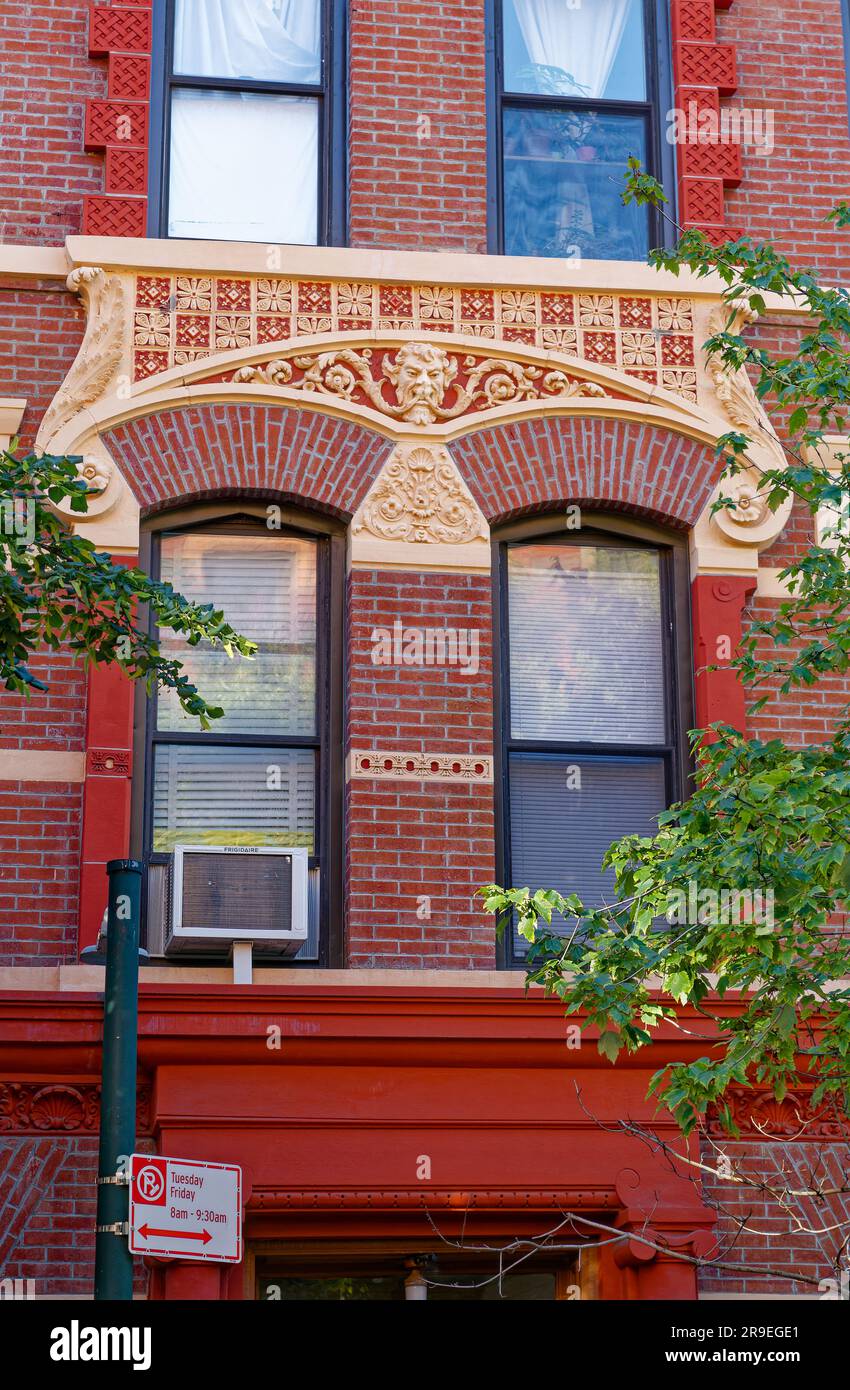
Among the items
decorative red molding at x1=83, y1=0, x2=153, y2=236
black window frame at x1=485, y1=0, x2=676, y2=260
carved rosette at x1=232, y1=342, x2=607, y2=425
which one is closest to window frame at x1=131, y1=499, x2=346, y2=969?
carved rosette at x1=232, y1=342, x2=607, y2=425

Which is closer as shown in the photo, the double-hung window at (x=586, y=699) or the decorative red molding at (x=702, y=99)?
the double-hung window at (x=586, y=699)

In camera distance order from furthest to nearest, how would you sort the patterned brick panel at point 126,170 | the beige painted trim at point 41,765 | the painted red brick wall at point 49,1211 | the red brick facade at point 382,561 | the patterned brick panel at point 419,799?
the patterned brick panel at point 126,170 < the beige painted trim at point 41,765 < the patterned brick panel at point 419,799 < the red brick facade at point 382,561 < the painted red brick wall at point 49,1211

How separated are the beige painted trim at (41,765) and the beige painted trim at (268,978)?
3.50 ft

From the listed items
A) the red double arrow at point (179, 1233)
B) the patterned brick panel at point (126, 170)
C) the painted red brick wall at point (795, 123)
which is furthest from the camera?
the painted red brick wall at point (795, 123)

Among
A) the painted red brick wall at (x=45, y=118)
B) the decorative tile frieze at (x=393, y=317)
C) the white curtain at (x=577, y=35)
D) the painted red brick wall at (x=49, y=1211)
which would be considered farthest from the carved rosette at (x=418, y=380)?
the painted red brick wall at (x=49, y=1211)

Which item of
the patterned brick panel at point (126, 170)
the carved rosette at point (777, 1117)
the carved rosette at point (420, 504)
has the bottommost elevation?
the carved rosette at point (777, 1117)

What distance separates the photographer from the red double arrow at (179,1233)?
24.5 ft

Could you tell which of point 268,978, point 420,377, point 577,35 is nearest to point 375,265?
point 420,377

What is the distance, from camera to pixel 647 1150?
10.5 m

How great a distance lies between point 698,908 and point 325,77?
6622 millimetres

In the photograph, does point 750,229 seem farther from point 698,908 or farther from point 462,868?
point 698,908

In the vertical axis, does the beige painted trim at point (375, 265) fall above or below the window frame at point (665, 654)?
above

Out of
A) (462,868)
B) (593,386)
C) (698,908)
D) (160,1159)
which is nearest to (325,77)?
(593,386)

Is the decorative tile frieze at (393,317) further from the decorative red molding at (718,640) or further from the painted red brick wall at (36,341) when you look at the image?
the decorative red molding at (718,640)
